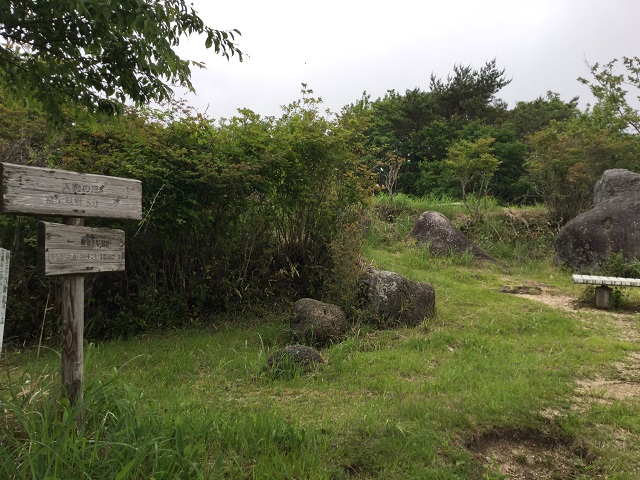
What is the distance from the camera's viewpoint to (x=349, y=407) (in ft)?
11.5

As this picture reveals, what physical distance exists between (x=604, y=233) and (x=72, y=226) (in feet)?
33.2

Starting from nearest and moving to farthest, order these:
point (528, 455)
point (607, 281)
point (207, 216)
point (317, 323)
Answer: point (528, 455)
point (317, 323)
point (207, 216)
point (607, 281)

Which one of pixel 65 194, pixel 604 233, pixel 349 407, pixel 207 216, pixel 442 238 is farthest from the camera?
pixel 442 238

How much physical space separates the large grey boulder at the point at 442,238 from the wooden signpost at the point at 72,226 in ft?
27.7

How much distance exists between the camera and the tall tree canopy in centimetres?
309

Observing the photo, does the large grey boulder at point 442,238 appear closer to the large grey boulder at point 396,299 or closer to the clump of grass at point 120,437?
the large grey boulder at point 396,299

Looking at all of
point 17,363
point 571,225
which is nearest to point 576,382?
point 17,363

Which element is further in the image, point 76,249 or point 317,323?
point 317,323

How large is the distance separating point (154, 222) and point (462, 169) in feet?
35.8

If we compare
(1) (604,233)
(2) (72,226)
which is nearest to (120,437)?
(2) (72,226)

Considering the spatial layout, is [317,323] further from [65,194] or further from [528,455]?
[65,194]

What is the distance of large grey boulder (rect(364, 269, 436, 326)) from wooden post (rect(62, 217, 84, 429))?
375 cm

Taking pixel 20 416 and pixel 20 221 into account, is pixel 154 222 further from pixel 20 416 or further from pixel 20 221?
pixel 20 416

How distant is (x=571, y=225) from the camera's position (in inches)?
413
